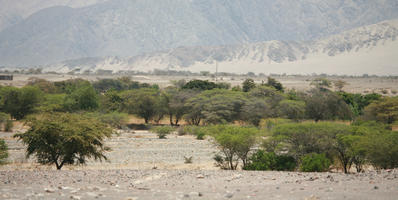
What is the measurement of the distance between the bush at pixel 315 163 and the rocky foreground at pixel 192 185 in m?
3.25

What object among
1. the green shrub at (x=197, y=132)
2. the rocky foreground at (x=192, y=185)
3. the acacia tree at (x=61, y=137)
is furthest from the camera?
the green shrub at (x=197, y=132)

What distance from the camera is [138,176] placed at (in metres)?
18.7

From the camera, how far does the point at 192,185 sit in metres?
16.5

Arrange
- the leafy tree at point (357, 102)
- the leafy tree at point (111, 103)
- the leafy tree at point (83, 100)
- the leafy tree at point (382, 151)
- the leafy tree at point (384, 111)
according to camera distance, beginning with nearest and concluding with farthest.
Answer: the leafy tree at point (382, 151) < the leafy tree at point (384, 111) < the leafy tree at point (83, 100) < the leafy tree at point (111, 103) < the leafy tree at point (357, 102)

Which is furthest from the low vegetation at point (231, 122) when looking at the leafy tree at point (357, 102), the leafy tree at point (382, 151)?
the leafy tree at point (357, 102)

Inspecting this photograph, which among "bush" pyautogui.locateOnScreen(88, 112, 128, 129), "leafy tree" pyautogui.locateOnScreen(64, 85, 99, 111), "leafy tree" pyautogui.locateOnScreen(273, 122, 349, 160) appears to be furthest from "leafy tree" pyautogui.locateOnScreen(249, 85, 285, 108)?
"leafy tree" pyautogui.locateOnScreen(273, 122, 349, 160)

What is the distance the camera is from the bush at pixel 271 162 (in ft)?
76.5

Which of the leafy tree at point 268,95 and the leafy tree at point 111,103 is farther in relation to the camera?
the leafy tree at point 268,95

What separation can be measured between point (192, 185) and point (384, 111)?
3917 cm

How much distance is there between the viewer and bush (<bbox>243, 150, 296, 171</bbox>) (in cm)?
2331

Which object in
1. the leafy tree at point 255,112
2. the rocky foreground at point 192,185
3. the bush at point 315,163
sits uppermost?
the rocky foreground at point 192,185

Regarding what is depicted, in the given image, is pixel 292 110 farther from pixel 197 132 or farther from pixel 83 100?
pixel 83 100

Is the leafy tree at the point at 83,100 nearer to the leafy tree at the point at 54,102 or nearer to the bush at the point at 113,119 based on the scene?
the leafy tree at the point at 54,102

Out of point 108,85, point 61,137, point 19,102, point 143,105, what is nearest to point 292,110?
point 143,105
